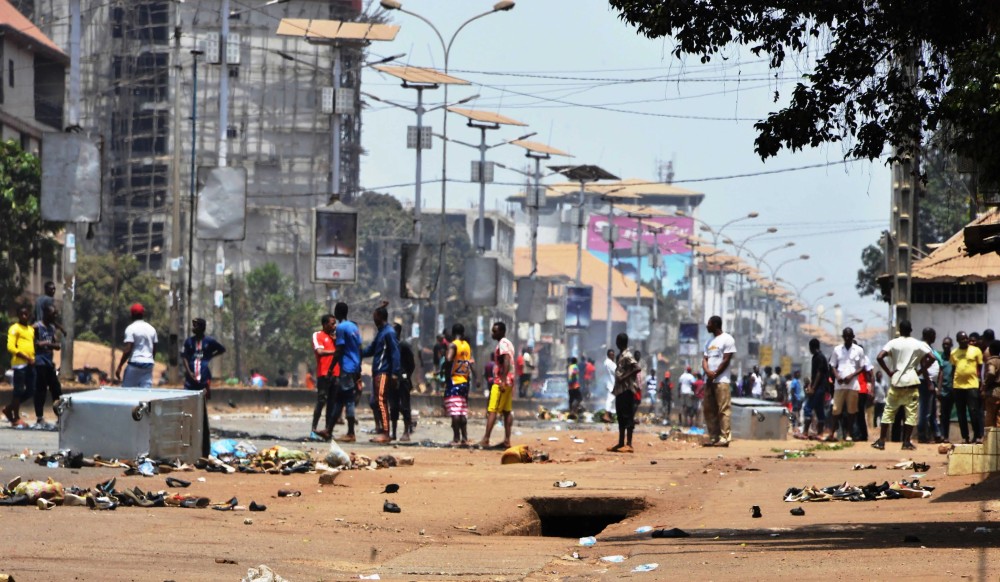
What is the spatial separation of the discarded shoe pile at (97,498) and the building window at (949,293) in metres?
25.8

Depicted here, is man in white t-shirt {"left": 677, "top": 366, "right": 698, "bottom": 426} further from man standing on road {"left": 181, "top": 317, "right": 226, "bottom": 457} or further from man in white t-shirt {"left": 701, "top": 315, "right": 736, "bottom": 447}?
man standing on road {"left": 181, "top": 317, "right": 226, "bottom": 457}

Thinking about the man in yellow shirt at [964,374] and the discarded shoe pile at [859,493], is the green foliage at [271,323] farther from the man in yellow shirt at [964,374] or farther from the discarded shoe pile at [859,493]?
the discarded shoe pile at [859,493]

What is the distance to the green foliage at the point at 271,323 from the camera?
2928 inches

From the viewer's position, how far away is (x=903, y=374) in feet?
63.2

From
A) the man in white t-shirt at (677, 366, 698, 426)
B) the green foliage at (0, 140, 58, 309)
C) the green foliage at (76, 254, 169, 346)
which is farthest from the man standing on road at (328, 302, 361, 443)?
the green foliage at (76, 254, 169, 346)

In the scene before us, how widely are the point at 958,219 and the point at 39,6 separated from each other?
45971 mm

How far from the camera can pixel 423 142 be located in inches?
1998

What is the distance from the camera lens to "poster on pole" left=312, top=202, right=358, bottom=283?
36094mm

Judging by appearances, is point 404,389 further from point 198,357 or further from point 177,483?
point 177,483

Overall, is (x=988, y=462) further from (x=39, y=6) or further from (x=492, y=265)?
(x=39, y=6)

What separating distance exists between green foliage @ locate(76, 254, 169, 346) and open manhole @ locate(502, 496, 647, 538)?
53.4m

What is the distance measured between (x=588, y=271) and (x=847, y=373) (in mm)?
129273

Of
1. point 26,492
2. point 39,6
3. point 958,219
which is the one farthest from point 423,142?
point 26,492

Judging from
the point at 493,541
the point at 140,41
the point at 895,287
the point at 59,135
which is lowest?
the point at 493,541
